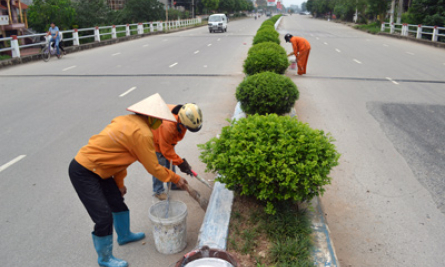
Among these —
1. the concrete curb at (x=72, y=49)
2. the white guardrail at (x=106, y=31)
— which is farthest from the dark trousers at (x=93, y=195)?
the concrete curb at (x=72, y=49)

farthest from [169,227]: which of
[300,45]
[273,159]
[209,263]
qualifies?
[300,45]

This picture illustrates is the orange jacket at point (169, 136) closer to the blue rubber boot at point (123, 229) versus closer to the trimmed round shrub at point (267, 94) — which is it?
the blue rubber boot at point (123, 229)

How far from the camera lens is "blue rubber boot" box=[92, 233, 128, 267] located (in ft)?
11.5

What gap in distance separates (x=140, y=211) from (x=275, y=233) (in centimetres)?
184

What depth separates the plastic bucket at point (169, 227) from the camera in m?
3.72

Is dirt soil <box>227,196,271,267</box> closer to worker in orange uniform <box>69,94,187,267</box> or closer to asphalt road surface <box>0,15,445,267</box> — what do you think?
asphalt road surface <box>0,15,445,267</box>

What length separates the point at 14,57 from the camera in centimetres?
1753

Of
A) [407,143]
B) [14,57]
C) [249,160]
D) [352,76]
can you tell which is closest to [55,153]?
[249,160]

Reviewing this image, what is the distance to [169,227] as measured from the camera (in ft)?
12.3

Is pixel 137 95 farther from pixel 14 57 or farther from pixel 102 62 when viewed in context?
pixel 14 57

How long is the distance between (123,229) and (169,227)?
55 centimetres

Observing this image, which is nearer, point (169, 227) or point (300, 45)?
point (169, 227)

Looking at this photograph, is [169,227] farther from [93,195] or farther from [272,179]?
[272,179]

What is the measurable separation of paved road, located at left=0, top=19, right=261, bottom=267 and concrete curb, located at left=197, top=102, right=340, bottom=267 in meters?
0.39
